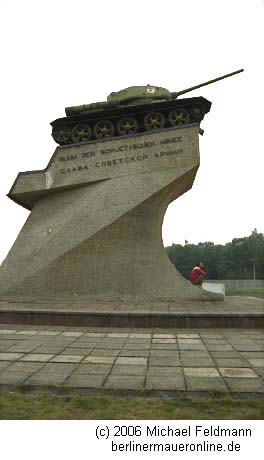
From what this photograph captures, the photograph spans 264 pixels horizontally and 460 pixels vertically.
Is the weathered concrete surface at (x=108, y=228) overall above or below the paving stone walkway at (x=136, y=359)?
above

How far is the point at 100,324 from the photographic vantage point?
7.36m

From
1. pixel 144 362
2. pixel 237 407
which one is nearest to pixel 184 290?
pixel 144 362

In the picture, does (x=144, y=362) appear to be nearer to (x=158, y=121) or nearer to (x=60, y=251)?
(x=60, y=251)

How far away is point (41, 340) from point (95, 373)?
221cm

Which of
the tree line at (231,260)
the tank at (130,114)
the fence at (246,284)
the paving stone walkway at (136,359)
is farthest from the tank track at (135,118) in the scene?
the tree line at (231,260)

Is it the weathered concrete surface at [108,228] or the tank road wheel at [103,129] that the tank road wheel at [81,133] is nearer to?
the tank road wheel at [103,129]

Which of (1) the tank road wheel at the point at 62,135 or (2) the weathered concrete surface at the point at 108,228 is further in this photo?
(1) the tank road wheel at the point at 62,135

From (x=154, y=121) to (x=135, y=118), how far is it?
654 mm

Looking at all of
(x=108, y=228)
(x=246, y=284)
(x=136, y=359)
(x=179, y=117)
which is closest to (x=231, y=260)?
(x=246, y=284)

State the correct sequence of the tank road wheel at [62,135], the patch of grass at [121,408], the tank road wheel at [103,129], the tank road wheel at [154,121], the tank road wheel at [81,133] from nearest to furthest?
the patch of grass at [121,408], the tank road wheel at [154,121], the tank road wheel at [103,129], the tank road wheel at [81,133], the tank road wheel at [62,135]

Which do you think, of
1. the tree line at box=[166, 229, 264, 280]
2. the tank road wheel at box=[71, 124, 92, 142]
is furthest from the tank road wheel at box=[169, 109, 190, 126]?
the tree line at box=[166, 229, 264, 280]

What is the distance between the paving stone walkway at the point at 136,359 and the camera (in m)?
3.77

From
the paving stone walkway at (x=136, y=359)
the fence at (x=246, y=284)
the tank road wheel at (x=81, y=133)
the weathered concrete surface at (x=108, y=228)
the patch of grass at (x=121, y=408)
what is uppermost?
the tank road wheel at (x=81, y=133)

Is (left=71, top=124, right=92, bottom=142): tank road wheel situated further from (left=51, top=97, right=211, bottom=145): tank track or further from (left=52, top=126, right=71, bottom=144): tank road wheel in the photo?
(left=52, top=126, right=71, bottom=144): tank road wheel
